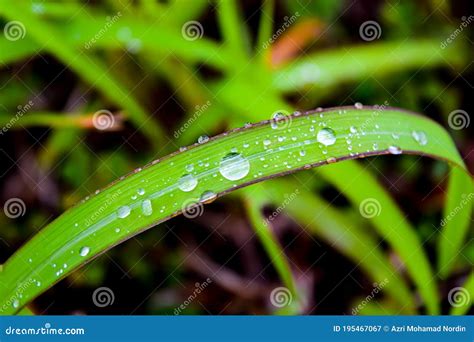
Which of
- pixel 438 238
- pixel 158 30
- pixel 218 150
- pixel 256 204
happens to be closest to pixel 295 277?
pixel 256 204

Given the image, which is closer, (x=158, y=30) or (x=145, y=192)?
(x=145, y=192)

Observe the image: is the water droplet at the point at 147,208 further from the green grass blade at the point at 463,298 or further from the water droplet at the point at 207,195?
the green grass blade at the point at 463,298

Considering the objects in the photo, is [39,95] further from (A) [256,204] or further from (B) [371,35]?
(B) [371,35]

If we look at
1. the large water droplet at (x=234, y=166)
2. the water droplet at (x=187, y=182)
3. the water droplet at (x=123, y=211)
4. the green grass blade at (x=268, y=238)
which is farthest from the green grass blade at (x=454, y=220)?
the water droplet at (x=123, y=211)

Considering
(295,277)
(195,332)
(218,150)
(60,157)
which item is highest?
(60,157)

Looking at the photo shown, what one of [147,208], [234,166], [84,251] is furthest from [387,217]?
[84,251]

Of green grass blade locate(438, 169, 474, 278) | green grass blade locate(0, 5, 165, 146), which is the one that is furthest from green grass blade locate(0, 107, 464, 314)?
green grass blade locate(0, 5, 165, 146)

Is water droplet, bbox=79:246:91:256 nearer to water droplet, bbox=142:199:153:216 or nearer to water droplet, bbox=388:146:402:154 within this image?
water droplet, bbox=142:199:153:216

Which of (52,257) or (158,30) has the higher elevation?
(158,30)
